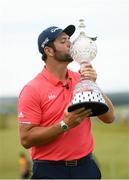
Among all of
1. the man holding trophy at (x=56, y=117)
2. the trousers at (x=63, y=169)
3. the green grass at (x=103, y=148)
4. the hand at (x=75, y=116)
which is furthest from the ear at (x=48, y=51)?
the green grass at (x=103, y=148)

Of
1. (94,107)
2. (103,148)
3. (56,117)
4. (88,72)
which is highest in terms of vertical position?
(88,72)

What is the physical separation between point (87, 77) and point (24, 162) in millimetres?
18407

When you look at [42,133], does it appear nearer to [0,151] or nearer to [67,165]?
[67,165]

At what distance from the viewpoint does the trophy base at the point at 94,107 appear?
17.2 ft

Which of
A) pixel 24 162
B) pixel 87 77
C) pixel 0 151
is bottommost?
pixel 0 151

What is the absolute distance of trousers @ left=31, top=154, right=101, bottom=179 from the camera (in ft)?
18.5

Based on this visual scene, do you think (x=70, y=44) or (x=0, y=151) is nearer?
(x=70, y=44)

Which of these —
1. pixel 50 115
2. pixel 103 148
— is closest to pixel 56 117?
pixel 50 115

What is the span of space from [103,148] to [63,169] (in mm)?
33363

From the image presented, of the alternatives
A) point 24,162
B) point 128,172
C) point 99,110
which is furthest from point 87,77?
point 128,172

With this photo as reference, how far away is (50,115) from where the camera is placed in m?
5.60

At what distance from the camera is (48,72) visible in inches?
228

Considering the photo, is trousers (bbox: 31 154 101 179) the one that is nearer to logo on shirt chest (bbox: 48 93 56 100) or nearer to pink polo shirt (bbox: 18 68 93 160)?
pink polo shirt (bbox: 18 68 93 160)

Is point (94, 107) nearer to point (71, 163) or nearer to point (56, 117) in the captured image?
point (56, 117)
